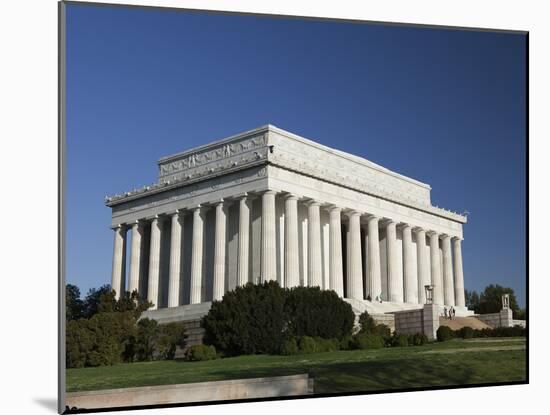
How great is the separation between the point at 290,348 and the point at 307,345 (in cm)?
63

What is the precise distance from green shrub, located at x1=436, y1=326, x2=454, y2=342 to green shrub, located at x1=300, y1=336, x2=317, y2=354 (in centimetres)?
741

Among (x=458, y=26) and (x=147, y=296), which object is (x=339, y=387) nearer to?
(x=458, y=26)

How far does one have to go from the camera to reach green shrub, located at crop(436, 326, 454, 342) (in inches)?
1465

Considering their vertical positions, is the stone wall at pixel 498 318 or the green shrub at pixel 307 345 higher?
the stone wall at pixel 498 318

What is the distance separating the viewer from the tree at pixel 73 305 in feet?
95.6

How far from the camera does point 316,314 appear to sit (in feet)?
121

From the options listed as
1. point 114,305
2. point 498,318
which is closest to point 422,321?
point 498,318

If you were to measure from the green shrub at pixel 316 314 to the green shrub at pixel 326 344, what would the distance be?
3.41 feet

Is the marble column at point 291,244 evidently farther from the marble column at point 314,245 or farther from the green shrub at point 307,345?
the green shrub at point 307,345

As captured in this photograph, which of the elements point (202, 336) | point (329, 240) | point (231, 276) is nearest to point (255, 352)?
point (202, 336)

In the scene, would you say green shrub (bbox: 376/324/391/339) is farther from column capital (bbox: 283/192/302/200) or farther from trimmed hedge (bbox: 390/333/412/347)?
column capital (bbox: 283/192/302/200)

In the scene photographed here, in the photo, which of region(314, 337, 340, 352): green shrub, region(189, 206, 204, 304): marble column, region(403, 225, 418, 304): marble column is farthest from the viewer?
region(403, 225, 418, 304): marble column

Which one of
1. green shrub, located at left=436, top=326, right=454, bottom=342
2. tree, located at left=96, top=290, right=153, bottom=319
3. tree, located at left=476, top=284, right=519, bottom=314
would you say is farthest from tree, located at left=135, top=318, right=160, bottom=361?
tree, located at left=476, top=284, right=519, bottom=314

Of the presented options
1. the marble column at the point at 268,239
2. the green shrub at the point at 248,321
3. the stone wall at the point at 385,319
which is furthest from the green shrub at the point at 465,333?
the marble column at the point at 268,239
